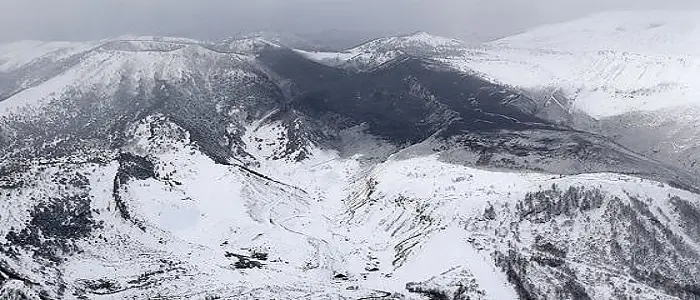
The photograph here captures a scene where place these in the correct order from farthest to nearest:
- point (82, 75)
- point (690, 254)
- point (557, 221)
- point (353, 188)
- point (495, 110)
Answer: point (82, 75)
point (495, 110)
point (353, 188)
point (557, 221)
point (690, 254)

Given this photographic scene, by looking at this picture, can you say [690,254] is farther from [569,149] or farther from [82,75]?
[82,75]

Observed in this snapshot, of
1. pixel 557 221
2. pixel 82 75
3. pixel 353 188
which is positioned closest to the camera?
pixel 557 221

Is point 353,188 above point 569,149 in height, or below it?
below

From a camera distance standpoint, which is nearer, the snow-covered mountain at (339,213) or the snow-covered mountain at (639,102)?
the snow-covered mountain at (339,213)

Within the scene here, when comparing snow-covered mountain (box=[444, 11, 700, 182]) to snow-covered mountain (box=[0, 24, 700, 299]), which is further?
snow-covered mountain (box=[444, 11, 700, 182])

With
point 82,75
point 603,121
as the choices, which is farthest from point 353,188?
point 82,75

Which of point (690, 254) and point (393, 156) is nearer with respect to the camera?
point (690, 254)

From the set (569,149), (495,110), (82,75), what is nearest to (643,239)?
(569,149)

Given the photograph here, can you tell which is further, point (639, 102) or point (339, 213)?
point (639, 102)
